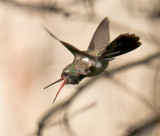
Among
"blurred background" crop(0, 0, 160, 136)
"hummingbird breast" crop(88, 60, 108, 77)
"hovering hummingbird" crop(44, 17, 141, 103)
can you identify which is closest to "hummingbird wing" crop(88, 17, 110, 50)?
"hovering hummingbird" crop(44, 17, 141, 103)

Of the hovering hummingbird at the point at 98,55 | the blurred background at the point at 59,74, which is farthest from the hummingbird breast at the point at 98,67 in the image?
the blurred background at the point at 59,74

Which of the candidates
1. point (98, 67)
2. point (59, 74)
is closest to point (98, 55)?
point (98, 67)

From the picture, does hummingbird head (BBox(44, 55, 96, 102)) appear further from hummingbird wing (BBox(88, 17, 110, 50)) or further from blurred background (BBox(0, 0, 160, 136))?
blurred background (BBox(0, 0, 160, 136))

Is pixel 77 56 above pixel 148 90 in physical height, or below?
above

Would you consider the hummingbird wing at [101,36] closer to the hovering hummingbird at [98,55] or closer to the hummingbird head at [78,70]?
the hovering hummingbird at [98,55]

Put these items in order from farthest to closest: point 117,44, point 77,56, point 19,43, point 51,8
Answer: point 19,43, point 51,8, point 77,56, point 117,44

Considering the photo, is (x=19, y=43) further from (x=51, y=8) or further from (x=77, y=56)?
(x=77, y=56)

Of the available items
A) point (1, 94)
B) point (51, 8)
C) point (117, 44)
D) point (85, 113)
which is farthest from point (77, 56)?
point (1, 94)

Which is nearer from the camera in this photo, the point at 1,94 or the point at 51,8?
the point at 51,8
